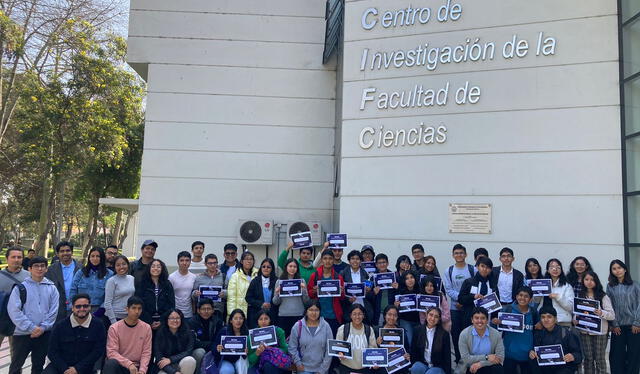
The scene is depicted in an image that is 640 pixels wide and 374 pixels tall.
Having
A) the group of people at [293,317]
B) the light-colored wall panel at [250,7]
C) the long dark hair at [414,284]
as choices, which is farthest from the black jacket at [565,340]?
the light-colored wall panel at [250,7]

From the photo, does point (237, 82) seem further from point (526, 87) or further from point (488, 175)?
point (526, 87)

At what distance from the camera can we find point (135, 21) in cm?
1243

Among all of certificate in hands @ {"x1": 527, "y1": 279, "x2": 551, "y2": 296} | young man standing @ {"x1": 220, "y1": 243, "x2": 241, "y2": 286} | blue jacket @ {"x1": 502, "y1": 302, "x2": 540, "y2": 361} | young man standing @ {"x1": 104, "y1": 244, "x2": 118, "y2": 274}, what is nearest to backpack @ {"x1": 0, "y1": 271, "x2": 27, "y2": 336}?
young man standing @ {"x1": 104, "y1": 244, "x2": 118, "y2": 274}

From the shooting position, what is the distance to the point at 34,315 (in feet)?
20.1

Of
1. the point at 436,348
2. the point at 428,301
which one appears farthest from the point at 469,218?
the point at 436,348

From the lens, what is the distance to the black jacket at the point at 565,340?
607cm

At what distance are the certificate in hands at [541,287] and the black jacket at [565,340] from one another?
0.47 m

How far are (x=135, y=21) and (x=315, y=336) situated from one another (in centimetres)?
945

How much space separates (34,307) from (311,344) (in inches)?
130

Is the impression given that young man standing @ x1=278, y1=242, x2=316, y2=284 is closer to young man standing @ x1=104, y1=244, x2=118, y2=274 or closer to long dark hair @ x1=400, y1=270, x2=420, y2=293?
long dark hair @ x1=400, y1=270, x2=420, y2=293

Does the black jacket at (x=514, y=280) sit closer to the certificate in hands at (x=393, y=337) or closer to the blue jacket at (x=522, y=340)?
the blue jacket at (x=522, y=340)

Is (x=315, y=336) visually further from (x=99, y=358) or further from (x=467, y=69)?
(x=467, y=69)

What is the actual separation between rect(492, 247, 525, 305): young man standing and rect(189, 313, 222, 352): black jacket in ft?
12.3

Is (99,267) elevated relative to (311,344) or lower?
elevated
